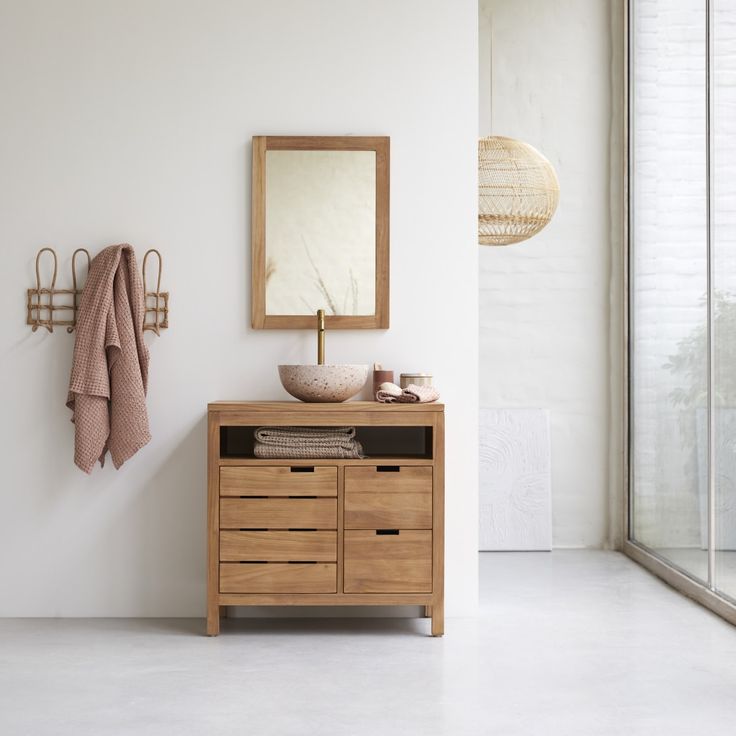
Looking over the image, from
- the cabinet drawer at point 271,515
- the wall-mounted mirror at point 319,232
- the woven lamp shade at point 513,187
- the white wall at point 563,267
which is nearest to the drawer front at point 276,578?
the cabinet drawer at point 271,515

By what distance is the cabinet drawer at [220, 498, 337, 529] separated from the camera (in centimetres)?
319

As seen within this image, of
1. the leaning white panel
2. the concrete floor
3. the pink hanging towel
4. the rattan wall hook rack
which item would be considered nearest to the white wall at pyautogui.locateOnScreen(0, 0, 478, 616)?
the rattan wall hook rack

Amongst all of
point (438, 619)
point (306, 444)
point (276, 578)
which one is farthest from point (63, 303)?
point (438, 619)

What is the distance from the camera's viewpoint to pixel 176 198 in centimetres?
354

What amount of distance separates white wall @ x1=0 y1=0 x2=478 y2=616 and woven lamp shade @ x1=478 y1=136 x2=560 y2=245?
1.76 feet

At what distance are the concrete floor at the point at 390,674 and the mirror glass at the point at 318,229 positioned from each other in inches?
48.4

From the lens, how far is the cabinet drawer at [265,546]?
319 centimetres

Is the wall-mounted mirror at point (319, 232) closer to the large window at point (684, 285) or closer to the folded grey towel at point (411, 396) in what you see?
the folded grey towel at point (411, 396)

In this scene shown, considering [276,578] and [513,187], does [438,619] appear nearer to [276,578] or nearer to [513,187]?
[276,578]

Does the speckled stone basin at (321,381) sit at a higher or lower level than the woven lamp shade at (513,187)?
lower

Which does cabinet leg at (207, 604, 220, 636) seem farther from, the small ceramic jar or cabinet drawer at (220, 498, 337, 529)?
the small ceramic jar

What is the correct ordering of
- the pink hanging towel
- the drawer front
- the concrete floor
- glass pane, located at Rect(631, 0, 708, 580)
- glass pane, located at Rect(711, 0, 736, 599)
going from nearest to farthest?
the concrete floor → the drawer front → the pink hanging towel → glass pane, located at Rect(711, 0, 736, 599) → glass pane, located at Rect(631, 0, 708, 580)

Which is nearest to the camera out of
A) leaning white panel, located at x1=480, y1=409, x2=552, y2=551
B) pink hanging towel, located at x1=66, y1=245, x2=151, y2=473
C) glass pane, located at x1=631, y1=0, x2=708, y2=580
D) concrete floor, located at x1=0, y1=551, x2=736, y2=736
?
concrete floor, located at x1=0, y1=551, x2=736, y2=736

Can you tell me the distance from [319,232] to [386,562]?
4.10 feet
